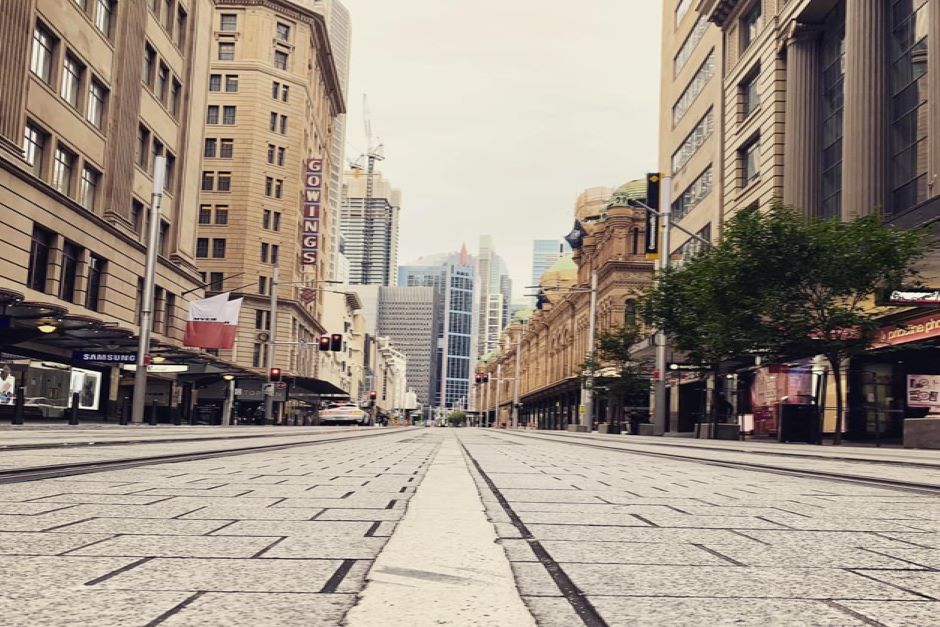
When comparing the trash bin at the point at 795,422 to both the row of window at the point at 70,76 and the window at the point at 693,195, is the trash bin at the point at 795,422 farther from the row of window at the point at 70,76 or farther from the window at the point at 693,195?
the row of window at the point at 70,76

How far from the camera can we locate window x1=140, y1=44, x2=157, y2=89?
4272 centimetres

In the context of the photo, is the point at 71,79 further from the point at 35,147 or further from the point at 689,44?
the point at 689,44

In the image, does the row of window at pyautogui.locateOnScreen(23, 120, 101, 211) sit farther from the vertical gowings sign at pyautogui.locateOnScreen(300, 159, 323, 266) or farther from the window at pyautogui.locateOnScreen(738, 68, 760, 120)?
the vertical gowings sign at pyautogui.locateOnScreen(300, 159, 323, 266)

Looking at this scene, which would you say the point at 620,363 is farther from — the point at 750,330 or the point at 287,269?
the point at 287,269

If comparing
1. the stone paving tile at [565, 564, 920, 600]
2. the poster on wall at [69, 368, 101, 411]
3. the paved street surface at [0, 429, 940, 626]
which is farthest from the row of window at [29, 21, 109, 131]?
the stone paving tile at [565, 564, 920, 600]

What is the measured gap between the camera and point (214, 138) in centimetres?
8131

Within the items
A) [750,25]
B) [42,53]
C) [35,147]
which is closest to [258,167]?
[750,25]

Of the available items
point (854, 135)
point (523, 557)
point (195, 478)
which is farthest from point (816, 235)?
point (523, 557)

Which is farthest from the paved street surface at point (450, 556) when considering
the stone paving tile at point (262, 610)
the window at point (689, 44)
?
Result: the window at point (689, 44)

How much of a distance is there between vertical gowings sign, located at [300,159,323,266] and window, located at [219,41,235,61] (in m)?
12.8

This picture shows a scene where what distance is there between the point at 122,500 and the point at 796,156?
36.0 meters

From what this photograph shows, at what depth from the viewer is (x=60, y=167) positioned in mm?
34156

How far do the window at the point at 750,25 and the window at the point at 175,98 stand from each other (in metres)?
30.7

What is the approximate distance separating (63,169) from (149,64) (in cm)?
1118
